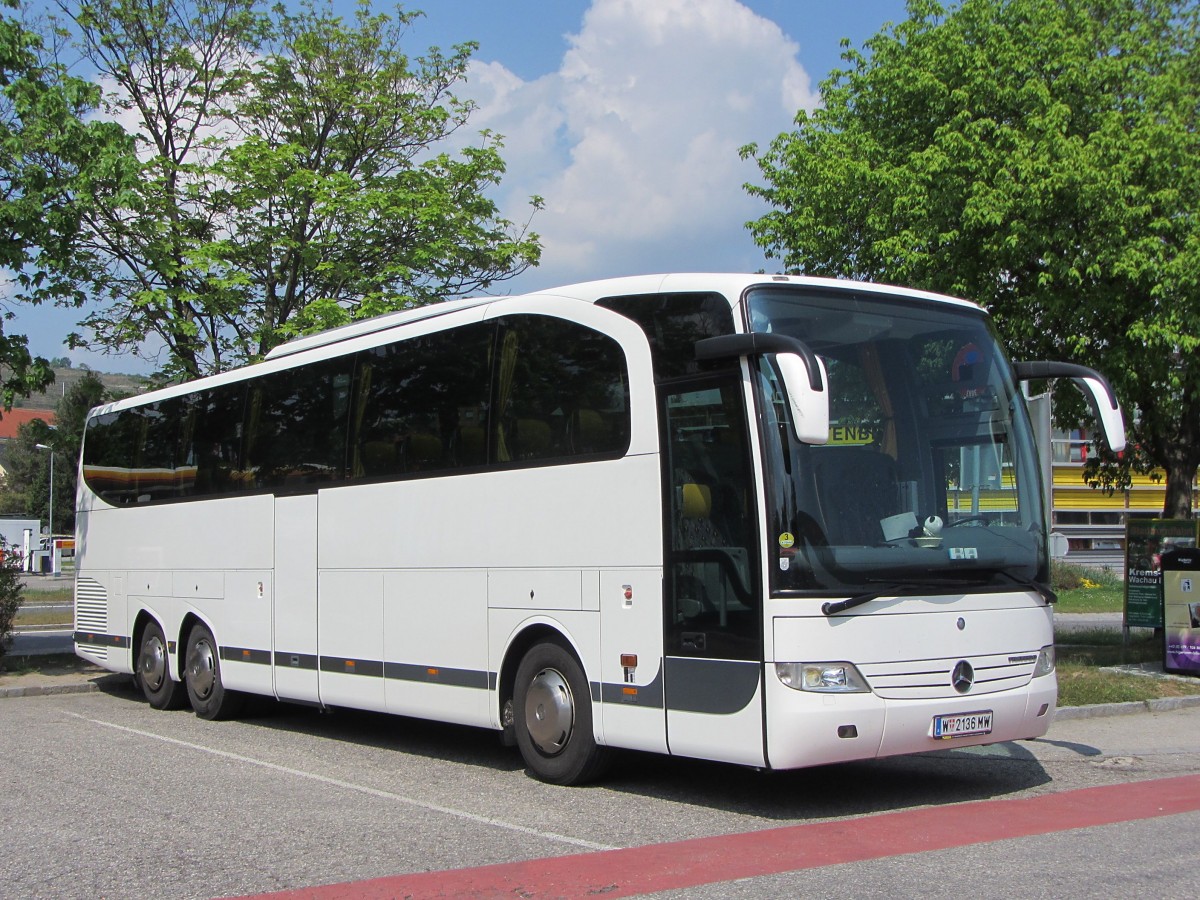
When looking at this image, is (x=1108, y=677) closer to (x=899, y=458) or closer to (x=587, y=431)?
(x=899, y=458)

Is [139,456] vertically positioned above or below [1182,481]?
above

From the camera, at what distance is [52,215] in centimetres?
1670

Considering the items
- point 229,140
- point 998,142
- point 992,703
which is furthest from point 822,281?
point 229,140

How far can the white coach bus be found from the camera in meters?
7.85

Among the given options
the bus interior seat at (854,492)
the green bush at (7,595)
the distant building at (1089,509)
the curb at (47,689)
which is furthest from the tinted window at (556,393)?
the distant building at (1089,509)

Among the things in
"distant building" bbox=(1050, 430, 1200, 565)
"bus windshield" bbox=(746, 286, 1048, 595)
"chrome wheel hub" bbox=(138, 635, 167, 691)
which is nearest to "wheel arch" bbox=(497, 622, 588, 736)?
"bus windshield" bbox=(746, 286, 1048, 595)

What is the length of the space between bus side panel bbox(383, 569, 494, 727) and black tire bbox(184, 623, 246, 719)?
11.9 ft

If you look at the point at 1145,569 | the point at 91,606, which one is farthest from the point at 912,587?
the point at 91,606

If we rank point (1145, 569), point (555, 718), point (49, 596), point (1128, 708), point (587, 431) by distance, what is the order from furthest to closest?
point (49, 596) < point (1145, 569) < point (1128, 708) < point (555, 718) < point (587, 431)

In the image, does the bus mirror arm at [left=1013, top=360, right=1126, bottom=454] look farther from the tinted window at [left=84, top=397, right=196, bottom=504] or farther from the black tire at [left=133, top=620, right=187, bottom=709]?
the black tire at [left=133, top=620, right=187, bottom=709]

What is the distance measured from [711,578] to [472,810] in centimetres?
222

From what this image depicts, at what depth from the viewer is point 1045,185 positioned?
53.6ft

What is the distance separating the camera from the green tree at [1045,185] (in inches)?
649

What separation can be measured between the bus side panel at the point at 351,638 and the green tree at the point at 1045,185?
30.7ft
